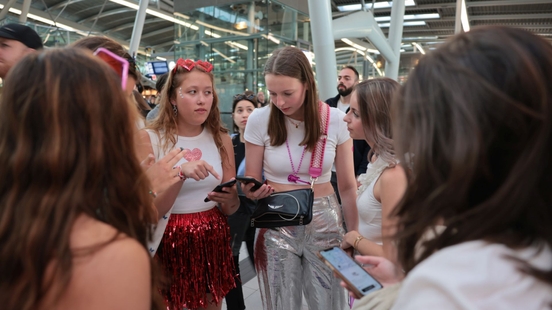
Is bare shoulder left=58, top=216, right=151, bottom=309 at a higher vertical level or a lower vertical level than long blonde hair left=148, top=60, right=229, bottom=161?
lower

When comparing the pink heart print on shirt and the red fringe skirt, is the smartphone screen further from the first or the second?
the red fringe skirt

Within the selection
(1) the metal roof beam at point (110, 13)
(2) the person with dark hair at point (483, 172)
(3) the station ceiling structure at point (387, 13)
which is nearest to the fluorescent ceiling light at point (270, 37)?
(3) the station ceiling structure at point (387, 13)

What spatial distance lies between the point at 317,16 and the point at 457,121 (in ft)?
15.5

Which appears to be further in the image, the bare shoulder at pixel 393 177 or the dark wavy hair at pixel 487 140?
the bare shoulder at pixel 393 177

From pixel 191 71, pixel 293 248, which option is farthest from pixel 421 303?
pixel 191 71

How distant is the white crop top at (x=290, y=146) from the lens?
226cm

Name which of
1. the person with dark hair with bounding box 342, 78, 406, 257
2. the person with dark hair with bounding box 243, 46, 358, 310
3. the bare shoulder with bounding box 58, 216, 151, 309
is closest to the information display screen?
the person with dark hair with bounding box 243, 46, 358, 310

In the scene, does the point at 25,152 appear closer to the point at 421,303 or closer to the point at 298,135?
the point at 421,303

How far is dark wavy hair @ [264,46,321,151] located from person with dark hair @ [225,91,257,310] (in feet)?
1.39

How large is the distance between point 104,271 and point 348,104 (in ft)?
13.0

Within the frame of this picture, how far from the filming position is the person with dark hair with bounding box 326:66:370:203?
12.1 feet

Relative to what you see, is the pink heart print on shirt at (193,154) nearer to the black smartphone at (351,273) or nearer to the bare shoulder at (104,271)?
the black smartphone at (351,273)

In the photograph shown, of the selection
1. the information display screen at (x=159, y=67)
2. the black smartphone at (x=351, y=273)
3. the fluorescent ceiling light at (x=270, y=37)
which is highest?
the fluorescent ceiling light at (x=270, y=37)

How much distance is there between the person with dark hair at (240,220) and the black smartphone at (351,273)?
107cm
